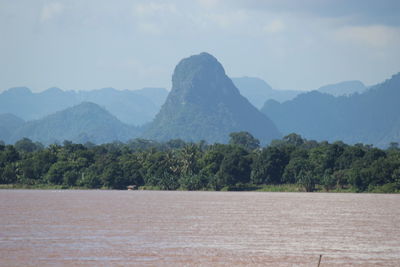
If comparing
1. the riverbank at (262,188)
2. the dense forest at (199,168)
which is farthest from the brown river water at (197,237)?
the dense forest at (199,168)

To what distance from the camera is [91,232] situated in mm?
53469

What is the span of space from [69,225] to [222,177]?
83676mm

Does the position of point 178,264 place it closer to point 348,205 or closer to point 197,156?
point 348,205

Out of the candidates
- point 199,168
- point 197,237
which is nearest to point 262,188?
point 199,168

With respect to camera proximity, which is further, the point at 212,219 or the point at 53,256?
the point at 212,219

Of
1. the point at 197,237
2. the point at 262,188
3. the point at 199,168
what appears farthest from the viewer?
the point at 199,168

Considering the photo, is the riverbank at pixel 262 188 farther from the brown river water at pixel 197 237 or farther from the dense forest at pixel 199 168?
the brown river water at pixel 197 237

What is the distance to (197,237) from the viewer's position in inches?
2012

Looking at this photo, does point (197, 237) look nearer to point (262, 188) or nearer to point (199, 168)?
point (262, 188)

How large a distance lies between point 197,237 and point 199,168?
3860 inches

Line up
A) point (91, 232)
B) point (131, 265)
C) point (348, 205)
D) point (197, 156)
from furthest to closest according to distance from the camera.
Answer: point (197, 156), point (348, 205), point (91, 232), point (131, 265)

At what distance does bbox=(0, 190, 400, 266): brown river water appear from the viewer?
131ft

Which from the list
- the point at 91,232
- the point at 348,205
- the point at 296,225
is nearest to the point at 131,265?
the point at 91,232

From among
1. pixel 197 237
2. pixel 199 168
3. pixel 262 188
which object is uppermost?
pixel 199 168
